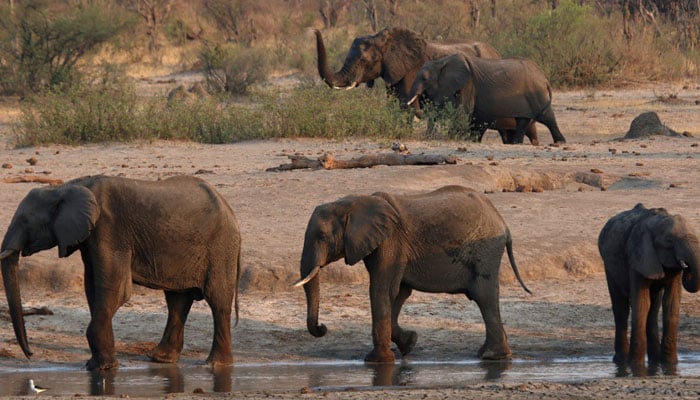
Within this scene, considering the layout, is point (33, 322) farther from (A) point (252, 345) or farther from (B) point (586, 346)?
(B) point (586, 346)

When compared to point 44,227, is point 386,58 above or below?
below

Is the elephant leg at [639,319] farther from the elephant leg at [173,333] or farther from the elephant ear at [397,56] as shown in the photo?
the elephant ear at [397,56]

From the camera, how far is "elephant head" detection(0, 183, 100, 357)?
292 inches

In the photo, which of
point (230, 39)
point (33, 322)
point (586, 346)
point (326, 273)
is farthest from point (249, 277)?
point (230, 39)

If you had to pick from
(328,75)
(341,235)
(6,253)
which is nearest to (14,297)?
(6,253)

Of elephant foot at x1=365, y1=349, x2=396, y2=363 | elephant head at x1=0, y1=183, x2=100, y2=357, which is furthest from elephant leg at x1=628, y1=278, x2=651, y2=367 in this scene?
elephant head at x1=0, y1=183, x2=100, y2=357

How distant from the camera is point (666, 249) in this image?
25.4 feet

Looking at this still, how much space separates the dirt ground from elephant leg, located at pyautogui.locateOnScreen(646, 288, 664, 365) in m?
0.44

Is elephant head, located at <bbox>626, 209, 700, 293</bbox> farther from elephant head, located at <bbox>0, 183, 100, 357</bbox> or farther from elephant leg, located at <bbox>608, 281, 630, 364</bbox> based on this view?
elephant head, located at <bbox>0, 183, 100, 357</bbox>

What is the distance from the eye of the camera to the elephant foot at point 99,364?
7781 millimetres

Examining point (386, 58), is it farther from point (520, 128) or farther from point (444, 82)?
point (520, 128)

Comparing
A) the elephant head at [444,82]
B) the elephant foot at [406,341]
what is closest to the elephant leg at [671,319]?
the elephant foot at [406,341]

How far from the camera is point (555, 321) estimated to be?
9258mm

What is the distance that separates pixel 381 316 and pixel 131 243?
5.01 feet
